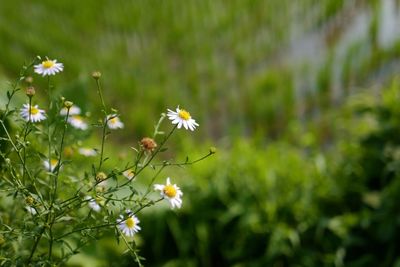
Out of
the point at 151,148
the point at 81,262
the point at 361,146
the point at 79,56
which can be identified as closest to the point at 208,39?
the point at 79,56

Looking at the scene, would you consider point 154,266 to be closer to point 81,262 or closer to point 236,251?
point 236,251

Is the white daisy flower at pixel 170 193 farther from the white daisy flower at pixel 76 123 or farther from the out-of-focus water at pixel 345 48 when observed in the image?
the out-of-focus water at pixel 345 48

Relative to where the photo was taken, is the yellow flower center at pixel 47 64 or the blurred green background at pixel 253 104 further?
the blurred green background at pixel 253 104

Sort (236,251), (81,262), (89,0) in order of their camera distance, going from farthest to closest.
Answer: (89,0)
(236,251)
(81,262)

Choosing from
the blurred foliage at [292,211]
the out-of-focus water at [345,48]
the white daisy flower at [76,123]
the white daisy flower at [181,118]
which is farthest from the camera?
the out-of-focus water at [345,48]

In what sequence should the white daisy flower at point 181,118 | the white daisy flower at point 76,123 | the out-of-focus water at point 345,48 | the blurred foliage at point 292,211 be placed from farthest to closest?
the out-of-focus water at point 345,48, the blurred foliage at point 292,211, the white daisy flower at point 76,123, the white daisy flower at point 181,118

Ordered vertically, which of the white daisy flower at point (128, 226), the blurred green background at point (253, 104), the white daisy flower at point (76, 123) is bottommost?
the white daisy flower at point (128, 226)

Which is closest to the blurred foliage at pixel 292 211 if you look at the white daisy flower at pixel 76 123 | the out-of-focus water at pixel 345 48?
the white daisy flower at pixel 76 123
